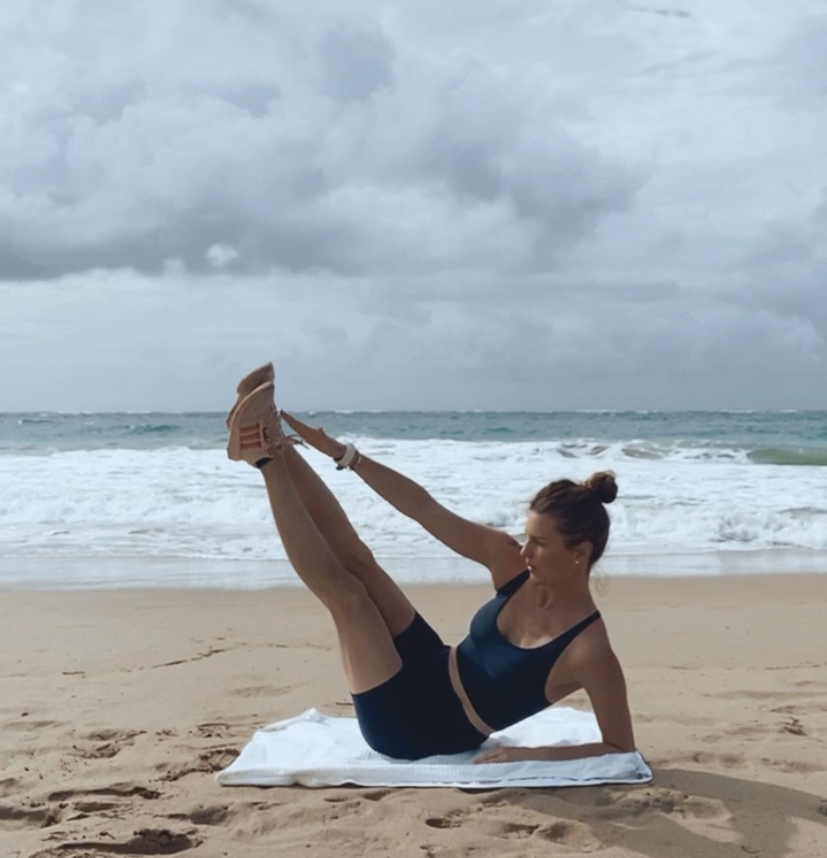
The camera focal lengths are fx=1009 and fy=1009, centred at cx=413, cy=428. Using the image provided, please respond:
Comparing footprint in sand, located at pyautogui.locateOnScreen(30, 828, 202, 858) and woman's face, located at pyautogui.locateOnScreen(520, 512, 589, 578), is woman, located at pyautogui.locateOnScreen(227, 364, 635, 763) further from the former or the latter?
footprint in sand, located at pyautogui.locateOnScreen(30, 828, 202, 858)

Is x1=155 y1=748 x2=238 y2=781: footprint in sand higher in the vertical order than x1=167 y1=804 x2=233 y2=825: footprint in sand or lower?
lower

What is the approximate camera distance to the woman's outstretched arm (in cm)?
370

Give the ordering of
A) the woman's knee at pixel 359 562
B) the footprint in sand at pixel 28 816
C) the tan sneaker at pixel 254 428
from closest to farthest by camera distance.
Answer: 1. the footprint in sand at pixel 28 816
2. the tan sneaker at pixel 254 428
3. the woman's knee at pixel 359 562

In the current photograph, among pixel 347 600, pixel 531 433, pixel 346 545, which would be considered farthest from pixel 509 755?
pixel 531 433

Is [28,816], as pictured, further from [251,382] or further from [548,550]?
[548,550]

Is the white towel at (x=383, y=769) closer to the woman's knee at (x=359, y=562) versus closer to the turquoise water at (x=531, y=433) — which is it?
the woman's knee at (x=359, y=562)

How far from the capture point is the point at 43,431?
108ft

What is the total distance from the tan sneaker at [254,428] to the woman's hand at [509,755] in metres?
1.38

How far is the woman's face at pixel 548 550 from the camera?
3438 mm

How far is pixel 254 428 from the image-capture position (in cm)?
379

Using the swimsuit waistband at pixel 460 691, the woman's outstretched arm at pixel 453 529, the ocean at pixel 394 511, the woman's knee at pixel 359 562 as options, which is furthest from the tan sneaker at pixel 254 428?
the ocean at pixel 394 511

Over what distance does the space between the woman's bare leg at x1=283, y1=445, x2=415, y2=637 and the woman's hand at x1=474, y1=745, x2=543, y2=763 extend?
56 cm

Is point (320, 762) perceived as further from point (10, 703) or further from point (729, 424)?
point (729, 424)

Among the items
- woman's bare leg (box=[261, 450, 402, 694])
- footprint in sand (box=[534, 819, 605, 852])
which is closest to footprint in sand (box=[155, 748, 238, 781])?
woman's bare leg (box=[261, 450, 402, 694])
